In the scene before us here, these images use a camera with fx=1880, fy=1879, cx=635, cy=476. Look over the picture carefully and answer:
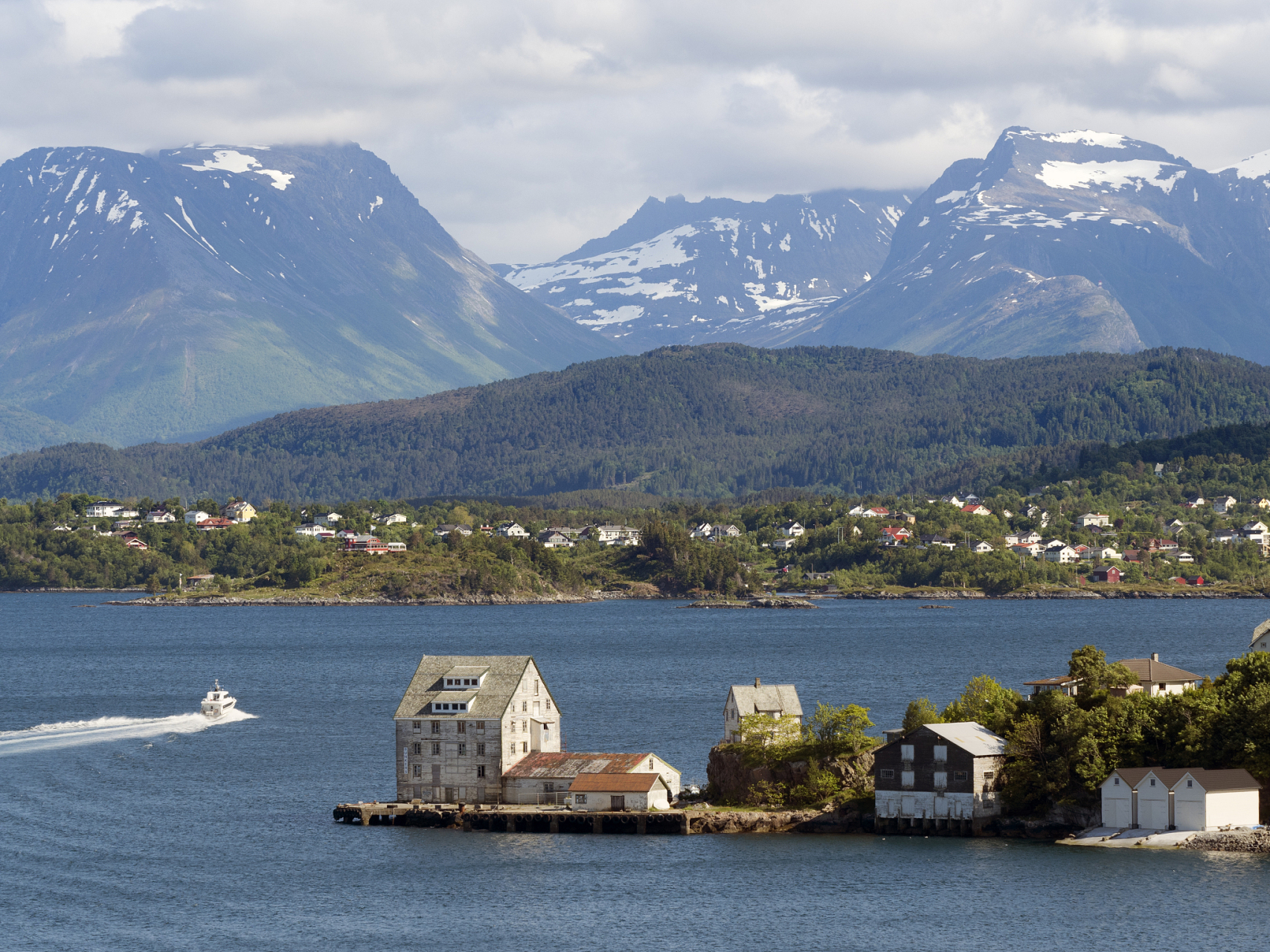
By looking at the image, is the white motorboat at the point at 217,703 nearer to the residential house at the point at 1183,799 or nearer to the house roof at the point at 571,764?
the house roof at the point at 571,764

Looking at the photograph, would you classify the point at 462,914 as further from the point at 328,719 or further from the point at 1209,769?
the point at 328,719

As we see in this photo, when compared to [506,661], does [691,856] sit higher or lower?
lower

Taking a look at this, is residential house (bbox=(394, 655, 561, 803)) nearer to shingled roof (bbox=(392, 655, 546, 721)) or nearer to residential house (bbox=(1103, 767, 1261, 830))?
shingled roof (bbox=(392, 655, 546, 721))

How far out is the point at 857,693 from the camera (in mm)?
106625

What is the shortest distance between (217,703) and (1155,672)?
5434cm

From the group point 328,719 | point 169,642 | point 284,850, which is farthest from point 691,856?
point 169,642

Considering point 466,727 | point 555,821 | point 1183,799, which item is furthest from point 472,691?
point 1183,799

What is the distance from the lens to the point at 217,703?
103750 millimetres

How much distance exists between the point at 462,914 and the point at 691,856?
8885mm

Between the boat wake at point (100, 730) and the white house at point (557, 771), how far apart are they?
31923 mm

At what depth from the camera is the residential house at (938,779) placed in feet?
207

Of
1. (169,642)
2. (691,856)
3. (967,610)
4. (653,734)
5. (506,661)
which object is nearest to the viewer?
(691,856)

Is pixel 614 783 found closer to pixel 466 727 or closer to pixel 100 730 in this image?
pixel 466 727

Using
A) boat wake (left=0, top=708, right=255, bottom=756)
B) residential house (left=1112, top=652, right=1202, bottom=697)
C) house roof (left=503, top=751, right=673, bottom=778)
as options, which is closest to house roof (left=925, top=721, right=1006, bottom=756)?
residential house (left=1112, top=652, right=1202, bottom=697)
